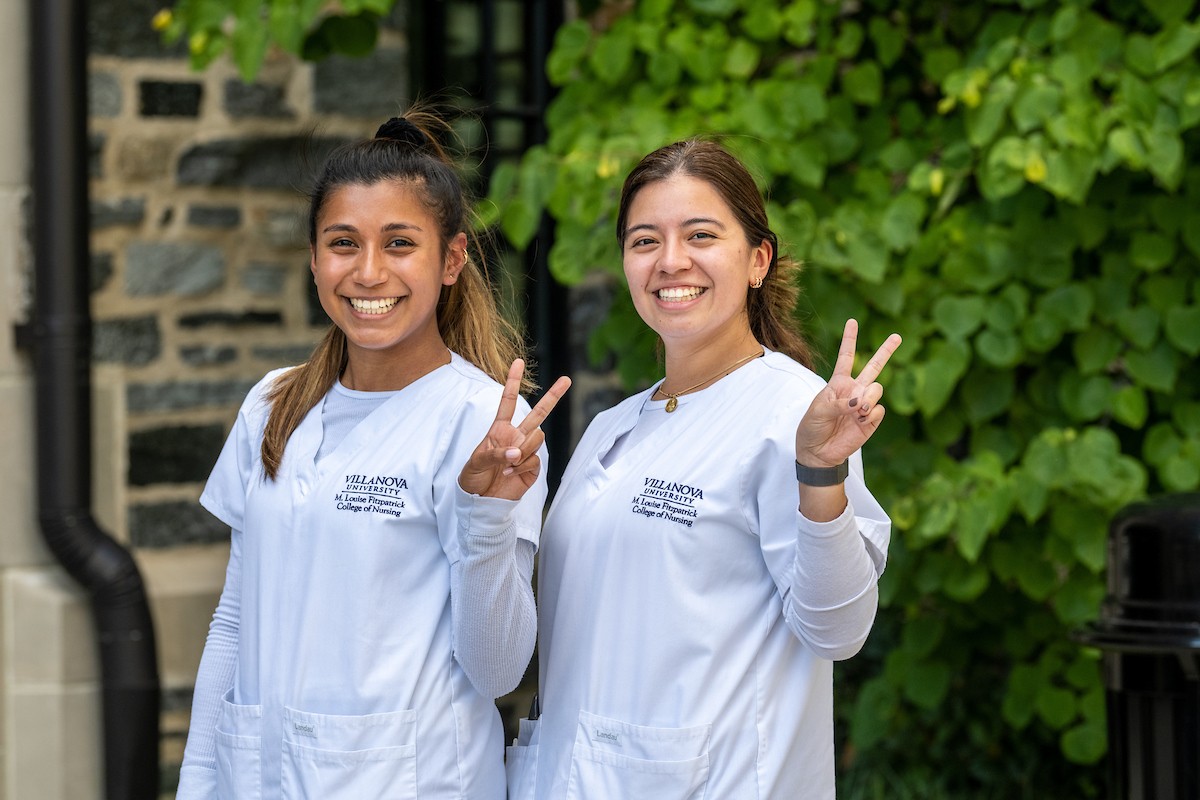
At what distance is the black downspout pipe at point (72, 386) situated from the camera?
4.02 metres

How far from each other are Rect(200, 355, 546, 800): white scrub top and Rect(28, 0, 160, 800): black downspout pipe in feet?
7.00

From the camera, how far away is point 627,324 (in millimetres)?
3887

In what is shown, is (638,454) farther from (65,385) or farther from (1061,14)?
(65,385)

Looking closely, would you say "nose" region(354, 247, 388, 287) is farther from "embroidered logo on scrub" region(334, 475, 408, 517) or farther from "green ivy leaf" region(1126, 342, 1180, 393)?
"green ivy leaf" region(1126, 342, 1180, 393)

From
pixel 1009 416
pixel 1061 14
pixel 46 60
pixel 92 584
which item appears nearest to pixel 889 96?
pixel 1061 14

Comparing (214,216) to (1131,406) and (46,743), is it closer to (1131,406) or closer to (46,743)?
(46,743)

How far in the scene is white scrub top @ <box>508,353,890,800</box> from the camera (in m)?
1.85

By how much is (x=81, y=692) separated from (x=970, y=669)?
8.04 ft

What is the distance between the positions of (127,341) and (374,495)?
2487 millimetres

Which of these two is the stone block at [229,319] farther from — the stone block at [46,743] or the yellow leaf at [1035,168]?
the yellow leaf at [1035,168]

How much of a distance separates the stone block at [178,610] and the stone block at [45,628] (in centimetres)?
19

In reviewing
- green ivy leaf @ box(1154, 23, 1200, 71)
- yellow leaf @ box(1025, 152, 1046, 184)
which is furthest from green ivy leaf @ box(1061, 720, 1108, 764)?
green ivy leaf @ box(1154, 23, 1200, 71)

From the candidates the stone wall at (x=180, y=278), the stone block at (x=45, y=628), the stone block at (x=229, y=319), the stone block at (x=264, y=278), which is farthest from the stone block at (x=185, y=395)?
the stone block at (x=45, y=628)

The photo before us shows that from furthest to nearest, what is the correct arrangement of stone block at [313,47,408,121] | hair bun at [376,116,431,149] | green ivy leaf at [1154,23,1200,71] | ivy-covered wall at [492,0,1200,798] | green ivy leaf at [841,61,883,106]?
stone block at [313,47,408,121] < green ivy leaf at [841,61,883,106] < ivy-covered wall at [492,0,1200,798] < green ivy leaf at [1154,23,1200,71] < hair bun at [376,116,431,149]
